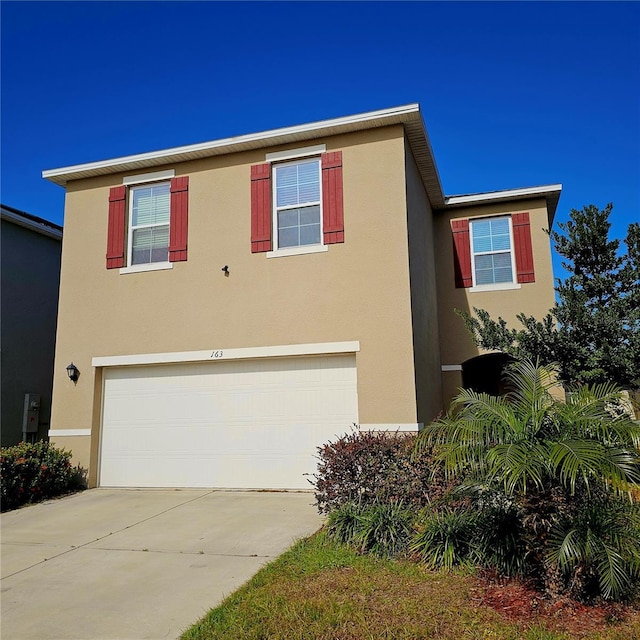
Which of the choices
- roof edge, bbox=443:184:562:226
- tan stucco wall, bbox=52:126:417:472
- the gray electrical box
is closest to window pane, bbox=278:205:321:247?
tan stucco wall, bbox=52:126:417:472

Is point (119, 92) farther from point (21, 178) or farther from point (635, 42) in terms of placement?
point (635, 42)

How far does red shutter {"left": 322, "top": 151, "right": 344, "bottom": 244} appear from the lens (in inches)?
376

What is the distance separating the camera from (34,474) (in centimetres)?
934

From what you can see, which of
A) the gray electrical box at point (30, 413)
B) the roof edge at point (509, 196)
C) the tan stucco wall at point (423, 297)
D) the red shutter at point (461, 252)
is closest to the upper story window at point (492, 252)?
the red shutter at point (461, 252)

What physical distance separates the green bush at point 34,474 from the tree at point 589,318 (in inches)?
307

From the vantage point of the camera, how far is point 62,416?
1054 centimetres

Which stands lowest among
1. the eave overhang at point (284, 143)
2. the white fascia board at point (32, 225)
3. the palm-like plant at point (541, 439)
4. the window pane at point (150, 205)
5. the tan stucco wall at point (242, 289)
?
the palm-like plant at point (541, 439)

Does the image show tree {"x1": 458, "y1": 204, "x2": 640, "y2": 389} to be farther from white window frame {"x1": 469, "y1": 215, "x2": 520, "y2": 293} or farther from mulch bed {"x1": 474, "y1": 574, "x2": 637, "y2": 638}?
mulch bed {"x1": 474, "y1": 574, "x2": 637, "y2": 638}

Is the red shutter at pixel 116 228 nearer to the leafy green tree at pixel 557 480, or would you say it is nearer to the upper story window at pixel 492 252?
the upper story window at pixel 492 252

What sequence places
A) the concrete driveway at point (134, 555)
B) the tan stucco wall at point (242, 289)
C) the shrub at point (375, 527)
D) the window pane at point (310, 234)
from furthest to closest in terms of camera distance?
1. the window pane at point (310, 234)
2. the tan stucco wall at point (242, 289)
3. the shrub at point (375, 527)
4. the concrete driveway at point (134, 555)

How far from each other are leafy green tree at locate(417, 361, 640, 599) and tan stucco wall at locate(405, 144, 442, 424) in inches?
153

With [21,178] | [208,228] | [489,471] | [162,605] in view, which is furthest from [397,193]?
[21,178]

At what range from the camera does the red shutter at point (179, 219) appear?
1041 cm

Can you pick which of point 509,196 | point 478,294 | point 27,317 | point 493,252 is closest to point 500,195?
point 509,196
